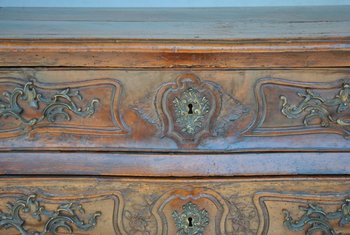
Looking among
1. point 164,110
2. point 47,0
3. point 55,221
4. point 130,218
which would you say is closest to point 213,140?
point 164,110

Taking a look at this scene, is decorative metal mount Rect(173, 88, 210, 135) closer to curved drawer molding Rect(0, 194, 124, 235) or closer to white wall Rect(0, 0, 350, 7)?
curved drawer molding Rect(0, 194, 124, 235)

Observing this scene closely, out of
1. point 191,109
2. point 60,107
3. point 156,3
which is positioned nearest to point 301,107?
point 191,109

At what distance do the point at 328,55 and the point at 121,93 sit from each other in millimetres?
348

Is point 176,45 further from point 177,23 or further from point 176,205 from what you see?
point 176,205

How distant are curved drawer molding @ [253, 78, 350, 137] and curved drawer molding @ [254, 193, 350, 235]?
0.12 meters

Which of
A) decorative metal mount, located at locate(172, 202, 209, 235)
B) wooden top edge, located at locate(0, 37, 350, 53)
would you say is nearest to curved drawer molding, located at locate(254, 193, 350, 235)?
decorative metal mount, located at locate(172, 202, 209, 235)

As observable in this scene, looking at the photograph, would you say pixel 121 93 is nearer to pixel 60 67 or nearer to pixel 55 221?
pixel 60 67

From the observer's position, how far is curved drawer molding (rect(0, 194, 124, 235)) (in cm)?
77

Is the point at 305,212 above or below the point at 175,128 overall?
below

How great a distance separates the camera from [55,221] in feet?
2.55

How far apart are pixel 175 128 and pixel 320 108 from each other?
250mm

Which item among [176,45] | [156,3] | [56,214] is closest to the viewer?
[176,45]

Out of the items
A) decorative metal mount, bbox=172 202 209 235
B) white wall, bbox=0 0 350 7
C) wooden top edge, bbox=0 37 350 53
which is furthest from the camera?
white wall, bbox=0 0 350 7

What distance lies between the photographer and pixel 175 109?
729 mm
